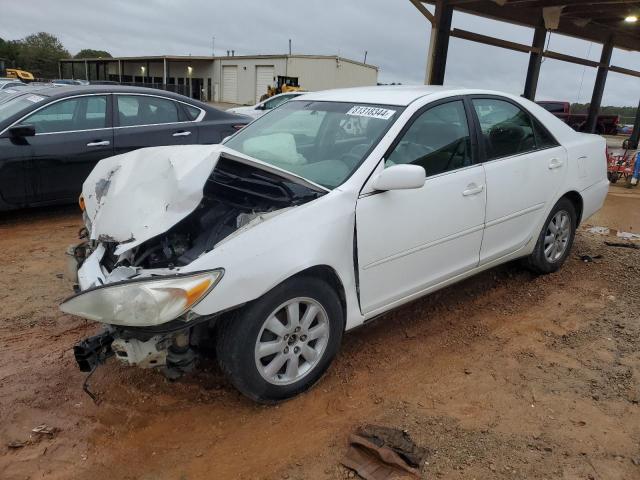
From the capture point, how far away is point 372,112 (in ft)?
11.0

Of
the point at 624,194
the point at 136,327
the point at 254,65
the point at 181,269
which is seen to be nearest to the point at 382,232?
the point at 181,269

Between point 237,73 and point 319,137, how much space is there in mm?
40563

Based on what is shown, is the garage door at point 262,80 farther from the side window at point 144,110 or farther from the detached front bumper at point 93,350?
the detached front bumper at point 93,350

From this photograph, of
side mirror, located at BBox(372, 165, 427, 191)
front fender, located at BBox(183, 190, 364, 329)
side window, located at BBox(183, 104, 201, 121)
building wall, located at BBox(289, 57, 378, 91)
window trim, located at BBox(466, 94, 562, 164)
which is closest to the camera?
front fender, located at BBox(183, 190, 364, 329)

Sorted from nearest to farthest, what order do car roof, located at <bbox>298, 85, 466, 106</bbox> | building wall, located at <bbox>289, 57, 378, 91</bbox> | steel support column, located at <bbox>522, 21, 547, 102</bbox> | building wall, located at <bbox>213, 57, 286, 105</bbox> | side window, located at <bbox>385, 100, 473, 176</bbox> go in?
side window, located at <bbox>385, 100, 473, 176</bbox>, car roof, located at <bbox>298, 85, 466, 106</bbox>, steel support column, located at <bbox>522, 21, 547, 102</bbox>, building wall, located at <bbox>289, 57, 378, 91</bbox>, building wall, located at <bbox>213, 57, 286, 105</bbox>

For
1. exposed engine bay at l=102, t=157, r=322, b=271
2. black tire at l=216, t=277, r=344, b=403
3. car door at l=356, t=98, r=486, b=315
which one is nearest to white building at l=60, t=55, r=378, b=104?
car door at l=356, t=98, r=486, b=315

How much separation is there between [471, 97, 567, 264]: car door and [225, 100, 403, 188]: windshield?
0.92m

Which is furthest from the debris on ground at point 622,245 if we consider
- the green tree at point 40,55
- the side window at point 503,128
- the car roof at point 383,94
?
the green tree at point 40,55

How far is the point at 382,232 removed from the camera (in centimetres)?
296

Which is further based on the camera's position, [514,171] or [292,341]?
[514,171]

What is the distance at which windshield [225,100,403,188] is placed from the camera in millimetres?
3119

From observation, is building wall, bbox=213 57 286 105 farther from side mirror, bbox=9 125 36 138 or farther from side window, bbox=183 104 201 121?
side mirror, bbox=9 125 36 138

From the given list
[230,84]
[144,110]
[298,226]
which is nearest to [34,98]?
[144,110]

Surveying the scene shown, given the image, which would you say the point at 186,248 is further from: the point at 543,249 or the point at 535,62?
the point at 535,62
